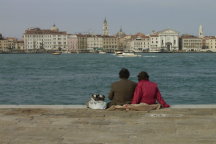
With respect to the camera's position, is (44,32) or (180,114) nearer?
(180,114)

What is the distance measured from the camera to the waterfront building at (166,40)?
141500 mm

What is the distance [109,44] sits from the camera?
150750 millimetres

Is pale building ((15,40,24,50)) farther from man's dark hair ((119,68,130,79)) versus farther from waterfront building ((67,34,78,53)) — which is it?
man's dark hair ((119,68,130,79))

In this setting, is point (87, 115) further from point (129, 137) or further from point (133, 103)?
point (129, 137)

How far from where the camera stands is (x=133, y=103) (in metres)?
6.36

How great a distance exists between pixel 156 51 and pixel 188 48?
1054 centimetres

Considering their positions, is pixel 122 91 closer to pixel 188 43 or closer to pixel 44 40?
pixel 44 40

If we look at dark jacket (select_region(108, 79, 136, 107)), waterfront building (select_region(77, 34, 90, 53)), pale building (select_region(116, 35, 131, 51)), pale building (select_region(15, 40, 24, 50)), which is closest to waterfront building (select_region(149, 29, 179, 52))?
pale building (select_region(116, 35, 131, 51))

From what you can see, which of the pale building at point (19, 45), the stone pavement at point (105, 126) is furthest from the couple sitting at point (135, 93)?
the pale building at point (19, 45)

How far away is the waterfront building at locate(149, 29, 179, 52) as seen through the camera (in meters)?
142

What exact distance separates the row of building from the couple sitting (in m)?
135

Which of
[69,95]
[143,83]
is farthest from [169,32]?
[143,83]

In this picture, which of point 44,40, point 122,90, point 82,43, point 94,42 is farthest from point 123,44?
point 122,90

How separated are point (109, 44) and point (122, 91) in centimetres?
14457
